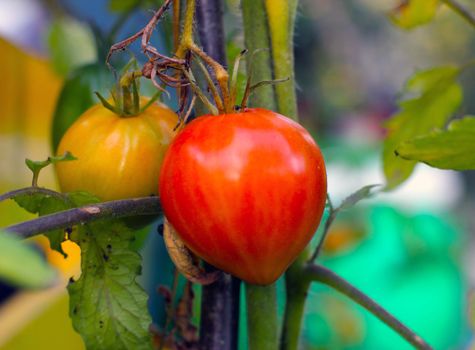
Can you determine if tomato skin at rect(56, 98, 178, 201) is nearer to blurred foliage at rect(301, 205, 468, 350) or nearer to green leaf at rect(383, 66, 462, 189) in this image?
green leaf at rect(383, 66, 462, 189)

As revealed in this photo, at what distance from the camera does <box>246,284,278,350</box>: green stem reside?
51 centimetres

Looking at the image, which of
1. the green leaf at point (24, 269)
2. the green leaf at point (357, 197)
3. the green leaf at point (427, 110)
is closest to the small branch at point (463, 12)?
the green leaf at point (427, 110)

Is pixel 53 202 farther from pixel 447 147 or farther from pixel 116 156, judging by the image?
pixel 447 147

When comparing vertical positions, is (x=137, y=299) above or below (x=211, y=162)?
below

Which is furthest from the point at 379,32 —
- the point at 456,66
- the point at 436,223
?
the point at 456,66

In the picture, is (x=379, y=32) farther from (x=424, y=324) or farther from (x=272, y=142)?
(x=272, y=142)

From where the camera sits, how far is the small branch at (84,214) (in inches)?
14.2

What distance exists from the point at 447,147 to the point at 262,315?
17 cm

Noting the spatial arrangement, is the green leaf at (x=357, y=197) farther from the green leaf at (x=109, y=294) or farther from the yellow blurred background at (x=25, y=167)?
the yellow blurred background at (x=25, y=167)

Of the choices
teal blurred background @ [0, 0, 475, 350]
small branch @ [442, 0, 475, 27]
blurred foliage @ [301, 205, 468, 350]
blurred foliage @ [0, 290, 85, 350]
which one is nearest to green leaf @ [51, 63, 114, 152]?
teal blurred background @ [0, 0, 475, 350]

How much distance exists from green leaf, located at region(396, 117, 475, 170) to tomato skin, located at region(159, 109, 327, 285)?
6cm

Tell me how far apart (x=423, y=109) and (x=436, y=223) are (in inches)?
76.3

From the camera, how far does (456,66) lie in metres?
0.69

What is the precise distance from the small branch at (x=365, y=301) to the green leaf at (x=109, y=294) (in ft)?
0.41
